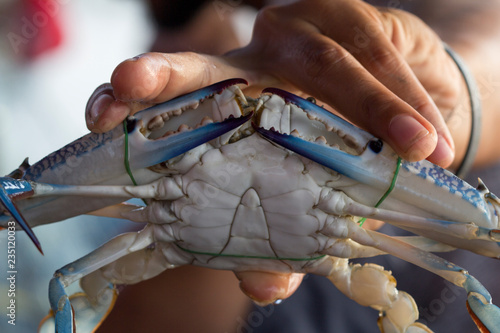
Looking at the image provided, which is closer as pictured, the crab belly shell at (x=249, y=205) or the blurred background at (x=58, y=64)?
the crab belly shell at (x=249, y=205)

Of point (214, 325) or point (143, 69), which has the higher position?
point (143, 69)

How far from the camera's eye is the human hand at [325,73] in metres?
0.46

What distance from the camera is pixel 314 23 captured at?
690 millimetres

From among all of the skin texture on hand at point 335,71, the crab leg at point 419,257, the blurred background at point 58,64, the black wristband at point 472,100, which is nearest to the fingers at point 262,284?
the crab leg at point 419,257

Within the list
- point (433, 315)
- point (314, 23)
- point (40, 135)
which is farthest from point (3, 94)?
point (433, 315)

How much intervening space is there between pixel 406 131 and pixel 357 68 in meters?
0.13

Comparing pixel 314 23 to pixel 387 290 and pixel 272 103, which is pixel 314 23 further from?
pixel 387 290

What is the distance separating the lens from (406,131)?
430 mm

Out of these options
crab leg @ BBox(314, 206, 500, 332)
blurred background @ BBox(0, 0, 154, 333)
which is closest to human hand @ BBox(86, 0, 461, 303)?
crab leg @ BBox(314, 206, 500, 332)

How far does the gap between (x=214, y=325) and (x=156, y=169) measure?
27.4 inches

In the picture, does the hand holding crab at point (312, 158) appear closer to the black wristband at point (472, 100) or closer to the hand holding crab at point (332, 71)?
the hand holding crab at point (332, 71)

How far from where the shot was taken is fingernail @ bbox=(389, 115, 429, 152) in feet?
1.41

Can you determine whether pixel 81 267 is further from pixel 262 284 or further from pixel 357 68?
pixel 357 68

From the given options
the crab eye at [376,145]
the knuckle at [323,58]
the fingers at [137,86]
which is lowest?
the crab eye at [376,145]
